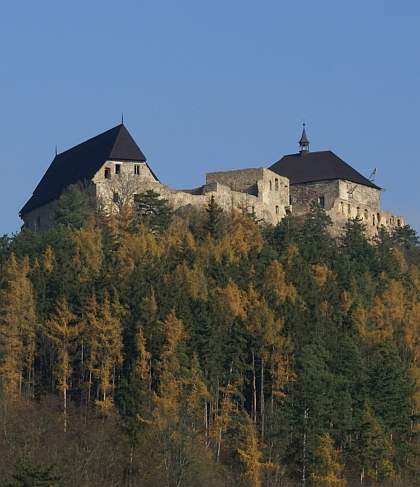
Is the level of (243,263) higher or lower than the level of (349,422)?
higher

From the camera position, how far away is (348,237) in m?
77.0

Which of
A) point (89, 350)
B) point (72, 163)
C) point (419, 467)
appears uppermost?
point (72, 163)

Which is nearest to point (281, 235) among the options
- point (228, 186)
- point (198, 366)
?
point (228, 186)

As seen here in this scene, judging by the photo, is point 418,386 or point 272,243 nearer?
point 418,386

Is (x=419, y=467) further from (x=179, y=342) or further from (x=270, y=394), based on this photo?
(x=179, y=342)

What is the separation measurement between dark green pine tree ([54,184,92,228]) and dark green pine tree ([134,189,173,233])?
2584mm

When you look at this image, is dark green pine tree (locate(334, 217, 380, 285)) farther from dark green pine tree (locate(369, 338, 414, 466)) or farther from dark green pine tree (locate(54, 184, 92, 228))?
dark green pine tree (locate(54, 184, 92, 228))

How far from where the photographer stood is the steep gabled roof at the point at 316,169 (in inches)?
3351

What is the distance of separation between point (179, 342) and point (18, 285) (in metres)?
7.38

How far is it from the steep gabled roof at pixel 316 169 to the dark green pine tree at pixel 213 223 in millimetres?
15051

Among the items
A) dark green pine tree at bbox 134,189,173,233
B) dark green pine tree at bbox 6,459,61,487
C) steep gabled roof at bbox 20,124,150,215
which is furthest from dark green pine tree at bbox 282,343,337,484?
steep gabled roof at bbox 20,124,150,215

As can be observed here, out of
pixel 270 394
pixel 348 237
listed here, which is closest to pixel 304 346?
pixel 270 394

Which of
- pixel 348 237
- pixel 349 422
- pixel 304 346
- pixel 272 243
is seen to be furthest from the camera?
pixel 348 237

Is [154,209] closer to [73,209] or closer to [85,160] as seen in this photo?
[73,209]
